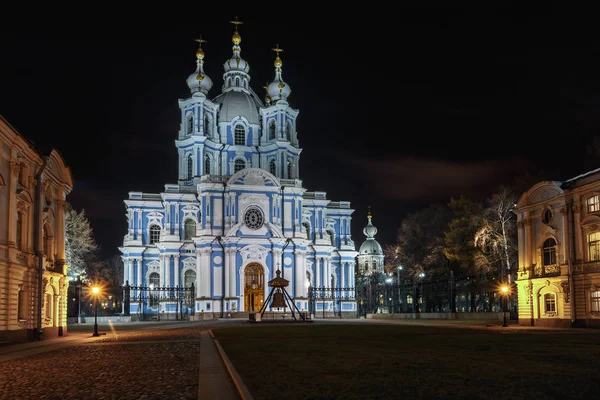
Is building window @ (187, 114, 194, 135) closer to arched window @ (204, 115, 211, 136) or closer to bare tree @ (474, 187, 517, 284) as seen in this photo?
arched window @ (204, 115, 211, 136)

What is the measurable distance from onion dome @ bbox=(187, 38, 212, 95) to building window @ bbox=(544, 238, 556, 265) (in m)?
49.7

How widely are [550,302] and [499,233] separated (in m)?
16.7

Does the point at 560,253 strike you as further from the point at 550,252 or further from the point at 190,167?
the point at 190,167

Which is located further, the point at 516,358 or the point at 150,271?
the point at 150,271

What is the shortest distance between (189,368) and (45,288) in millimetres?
18416

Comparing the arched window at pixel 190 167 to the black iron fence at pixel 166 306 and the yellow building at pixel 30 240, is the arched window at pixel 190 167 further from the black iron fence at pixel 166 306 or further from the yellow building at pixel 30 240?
the yellow building at pixel 30 240

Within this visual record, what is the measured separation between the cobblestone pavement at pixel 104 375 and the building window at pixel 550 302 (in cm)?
2363

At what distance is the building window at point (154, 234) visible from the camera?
78.9 meters

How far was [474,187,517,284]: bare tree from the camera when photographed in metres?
53.1

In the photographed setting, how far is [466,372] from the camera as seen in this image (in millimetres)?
13180

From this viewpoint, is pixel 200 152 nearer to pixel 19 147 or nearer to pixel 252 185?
pixel 252 185

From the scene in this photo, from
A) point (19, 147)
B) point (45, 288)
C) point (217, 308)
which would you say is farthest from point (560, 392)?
point (217, 308)

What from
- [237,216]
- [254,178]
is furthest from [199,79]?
[237,216]

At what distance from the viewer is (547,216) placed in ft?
130
